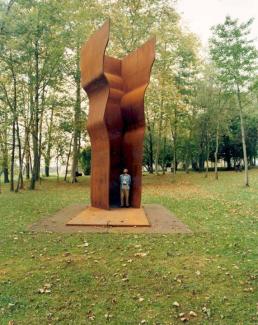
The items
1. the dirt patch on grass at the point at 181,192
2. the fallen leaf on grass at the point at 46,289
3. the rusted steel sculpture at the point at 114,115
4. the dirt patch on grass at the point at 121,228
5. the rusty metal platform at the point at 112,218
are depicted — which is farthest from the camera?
the dirt patch on grass at the point at 181,192

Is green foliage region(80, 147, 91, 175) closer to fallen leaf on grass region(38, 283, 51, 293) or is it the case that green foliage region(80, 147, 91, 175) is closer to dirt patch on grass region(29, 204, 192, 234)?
dirt patch on grass region(29, 204, 192, 234)

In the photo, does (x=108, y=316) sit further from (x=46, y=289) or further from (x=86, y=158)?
(x=86, y=158)

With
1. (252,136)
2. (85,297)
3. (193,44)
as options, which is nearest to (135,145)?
(85,297)

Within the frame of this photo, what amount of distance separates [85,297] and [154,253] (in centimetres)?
267

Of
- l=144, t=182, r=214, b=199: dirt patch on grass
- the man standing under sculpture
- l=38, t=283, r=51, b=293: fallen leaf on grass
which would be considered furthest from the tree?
l=38, t=283, r=51, b=293: fallen leaf on grass

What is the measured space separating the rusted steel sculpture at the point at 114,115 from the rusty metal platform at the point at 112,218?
709mm

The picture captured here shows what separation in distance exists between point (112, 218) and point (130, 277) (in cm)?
586

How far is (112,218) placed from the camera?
12.2 metres

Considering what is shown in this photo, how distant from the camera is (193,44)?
1267 inches

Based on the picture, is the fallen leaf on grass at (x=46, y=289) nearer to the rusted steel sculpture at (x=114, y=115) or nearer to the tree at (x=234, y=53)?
the rusted steel sculpture at (x=114, y=115)

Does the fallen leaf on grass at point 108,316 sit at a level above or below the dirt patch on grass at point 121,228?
below

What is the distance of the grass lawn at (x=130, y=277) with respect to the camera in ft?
16.4

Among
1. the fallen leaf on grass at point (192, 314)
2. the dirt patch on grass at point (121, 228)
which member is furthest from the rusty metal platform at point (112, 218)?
the fallen leaf on grass at point (192, 314)

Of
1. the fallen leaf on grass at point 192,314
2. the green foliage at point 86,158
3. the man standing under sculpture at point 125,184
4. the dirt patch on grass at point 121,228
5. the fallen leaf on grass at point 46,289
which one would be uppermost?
the green foliage at point 86,158
